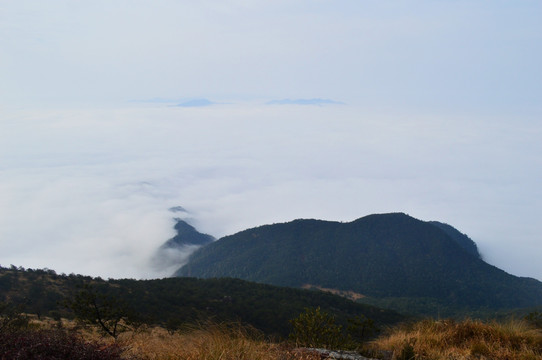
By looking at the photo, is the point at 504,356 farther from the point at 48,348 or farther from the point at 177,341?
the point at 48,348

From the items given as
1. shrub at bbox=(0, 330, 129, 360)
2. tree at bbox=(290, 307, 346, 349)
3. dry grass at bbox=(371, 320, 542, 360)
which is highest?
shrub at bbox=(0, 330, 129, 360)

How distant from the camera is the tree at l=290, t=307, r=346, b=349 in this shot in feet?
25.5

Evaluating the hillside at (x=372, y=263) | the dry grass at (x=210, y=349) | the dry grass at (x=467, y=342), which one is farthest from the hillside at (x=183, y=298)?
the hillside at (x=372, y=263)

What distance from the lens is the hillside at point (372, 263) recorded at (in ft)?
388

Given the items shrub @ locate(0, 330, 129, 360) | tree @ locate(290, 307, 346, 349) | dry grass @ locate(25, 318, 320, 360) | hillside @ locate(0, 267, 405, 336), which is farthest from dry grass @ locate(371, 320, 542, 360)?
hillside @ locate(0, 267, 405, 336)

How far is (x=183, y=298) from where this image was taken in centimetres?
4622

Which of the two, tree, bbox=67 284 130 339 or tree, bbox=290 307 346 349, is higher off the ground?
tree, bbox=290 307 346 349

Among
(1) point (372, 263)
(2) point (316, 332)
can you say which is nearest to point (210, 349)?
(2) point (316, 332)

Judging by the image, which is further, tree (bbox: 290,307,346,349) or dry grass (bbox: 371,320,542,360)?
tree (bbox: 290,307,346,349)

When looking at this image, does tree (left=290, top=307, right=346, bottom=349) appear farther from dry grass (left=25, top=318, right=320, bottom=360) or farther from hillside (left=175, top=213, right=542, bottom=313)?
hillside (left=175, top=213, right=542, bottom=313)

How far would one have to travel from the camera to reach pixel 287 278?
121 meters

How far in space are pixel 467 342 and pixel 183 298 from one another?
4277 cm

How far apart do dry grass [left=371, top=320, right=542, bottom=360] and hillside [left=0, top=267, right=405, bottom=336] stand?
13910 mm

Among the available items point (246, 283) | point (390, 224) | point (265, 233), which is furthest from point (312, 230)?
point (246, 283)
